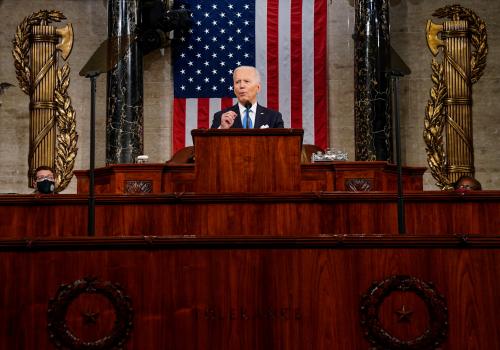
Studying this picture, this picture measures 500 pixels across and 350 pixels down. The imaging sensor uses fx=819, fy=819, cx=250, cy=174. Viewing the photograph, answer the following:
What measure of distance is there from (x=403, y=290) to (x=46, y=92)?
8.31 m

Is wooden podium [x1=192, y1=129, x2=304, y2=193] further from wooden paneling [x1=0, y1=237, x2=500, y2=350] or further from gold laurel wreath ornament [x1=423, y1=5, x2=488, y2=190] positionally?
gold laurel wreath ornament [x1=423, y1=5, x2=488, y2=190]

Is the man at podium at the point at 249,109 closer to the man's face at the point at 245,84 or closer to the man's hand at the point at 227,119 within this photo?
the man's face at the point at 245,84

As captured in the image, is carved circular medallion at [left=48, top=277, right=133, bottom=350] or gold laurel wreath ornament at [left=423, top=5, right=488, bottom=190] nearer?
carved circular medallion at [left=48, top=277, right=133, bottom=350]

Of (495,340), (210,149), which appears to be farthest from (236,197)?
(495,340)

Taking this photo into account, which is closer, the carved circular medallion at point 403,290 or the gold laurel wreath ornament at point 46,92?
the carved circular medallion at point 403,290

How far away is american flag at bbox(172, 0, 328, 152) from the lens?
11336mm

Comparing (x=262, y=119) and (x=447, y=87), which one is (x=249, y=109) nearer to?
(x=262, y=119)

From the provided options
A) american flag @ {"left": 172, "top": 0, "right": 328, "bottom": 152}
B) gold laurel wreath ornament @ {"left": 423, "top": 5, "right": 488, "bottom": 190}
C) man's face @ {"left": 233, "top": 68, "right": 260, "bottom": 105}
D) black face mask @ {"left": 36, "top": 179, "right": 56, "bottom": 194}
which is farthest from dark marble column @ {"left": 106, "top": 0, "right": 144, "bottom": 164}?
gold laurel wreath ornament @ {"left": 423, "top": 5, "right": 488, "bottom": 190}

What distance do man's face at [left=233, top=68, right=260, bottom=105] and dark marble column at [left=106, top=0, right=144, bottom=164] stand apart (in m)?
2.62

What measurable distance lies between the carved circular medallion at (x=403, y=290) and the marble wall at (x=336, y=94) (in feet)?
24.8

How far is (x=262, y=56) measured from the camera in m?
11.4

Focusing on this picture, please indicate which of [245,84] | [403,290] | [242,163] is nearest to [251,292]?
[403,290]

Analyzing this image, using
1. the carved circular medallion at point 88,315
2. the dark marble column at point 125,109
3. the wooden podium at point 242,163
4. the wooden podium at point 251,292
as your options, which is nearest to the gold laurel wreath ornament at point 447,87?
the dark marble column at point 125,109

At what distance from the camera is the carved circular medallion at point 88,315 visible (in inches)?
158
